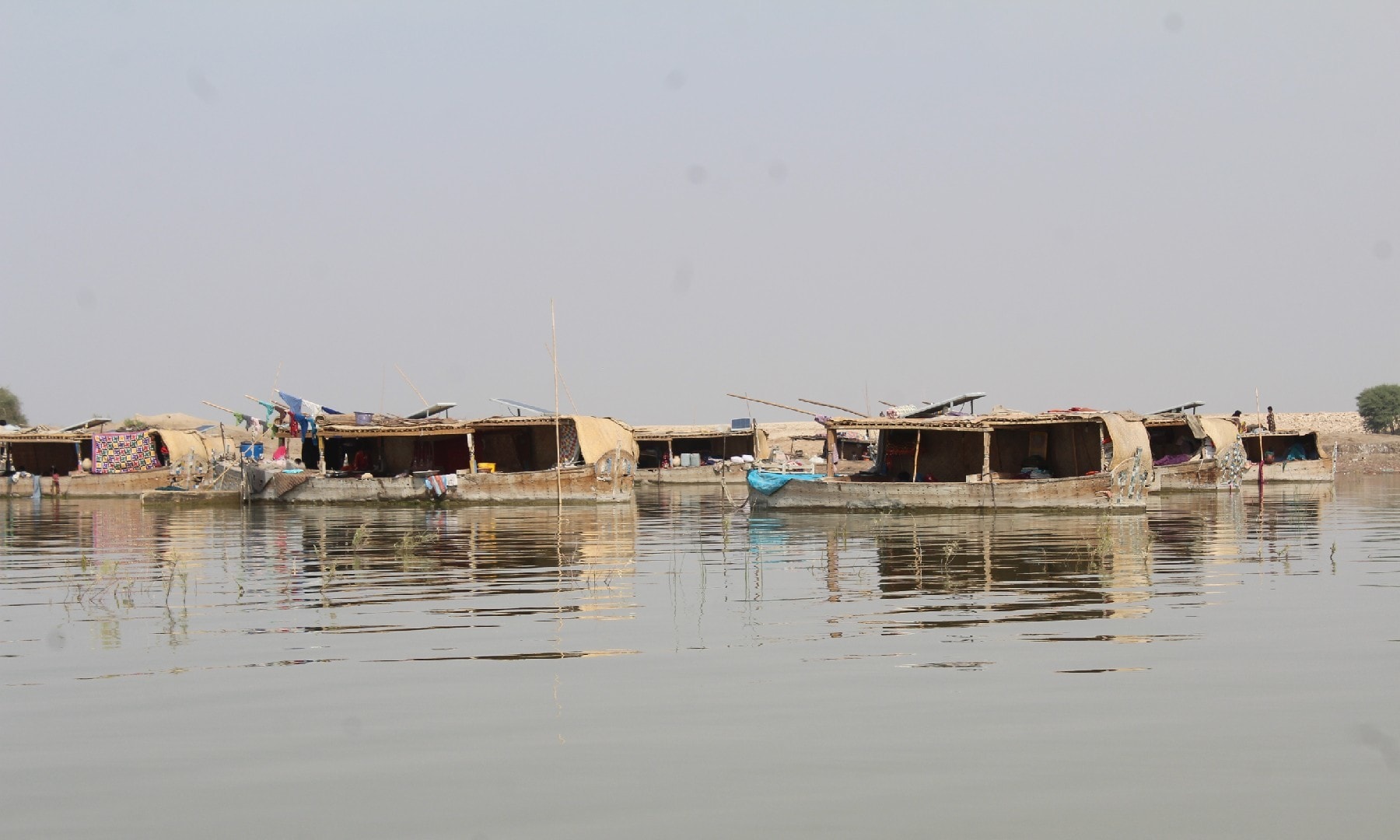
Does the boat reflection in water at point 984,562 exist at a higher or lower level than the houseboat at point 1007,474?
lower

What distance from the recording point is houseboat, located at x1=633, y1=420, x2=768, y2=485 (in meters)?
44.8

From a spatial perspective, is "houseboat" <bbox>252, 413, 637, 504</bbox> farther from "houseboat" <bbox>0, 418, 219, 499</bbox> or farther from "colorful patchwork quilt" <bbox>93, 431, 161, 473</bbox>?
"colorful patchwork quilt" <bbox>93, 431, 161, 473</bbox>

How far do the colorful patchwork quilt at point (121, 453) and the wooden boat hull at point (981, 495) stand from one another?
867 inches

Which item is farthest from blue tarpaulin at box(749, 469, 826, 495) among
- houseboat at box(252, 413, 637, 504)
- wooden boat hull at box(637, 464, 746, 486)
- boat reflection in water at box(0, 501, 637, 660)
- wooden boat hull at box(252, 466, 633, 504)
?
wooden boat hull at box(637, 464, 746, 486)

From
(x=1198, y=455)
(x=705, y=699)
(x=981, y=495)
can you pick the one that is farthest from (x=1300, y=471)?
(x=705, y=699)

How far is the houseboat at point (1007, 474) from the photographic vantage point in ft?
77.4

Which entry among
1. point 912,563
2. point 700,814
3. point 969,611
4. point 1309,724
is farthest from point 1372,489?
point 700,814

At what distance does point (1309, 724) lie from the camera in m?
6.23

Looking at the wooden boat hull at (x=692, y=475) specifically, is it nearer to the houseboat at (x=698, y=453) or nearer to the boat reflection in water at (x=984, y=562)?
the houseboat at (x=698, y=453)

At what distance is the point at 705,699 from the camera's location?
688 centimetres

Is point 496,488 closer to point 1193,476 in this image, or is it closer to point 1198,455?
point 1193,476

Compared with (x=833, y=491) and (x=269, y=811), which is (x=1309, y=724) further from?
(x=833, y=491)

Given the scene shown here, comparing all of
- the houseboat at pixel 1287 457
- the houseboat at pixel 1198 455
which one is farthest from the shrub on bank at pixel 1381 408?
the houseboat at pixel 1198 455

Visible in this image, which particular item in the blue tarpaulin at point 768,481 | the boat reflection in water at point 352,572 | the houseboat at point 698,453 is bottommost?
the boat reflection in water at point 352,572
